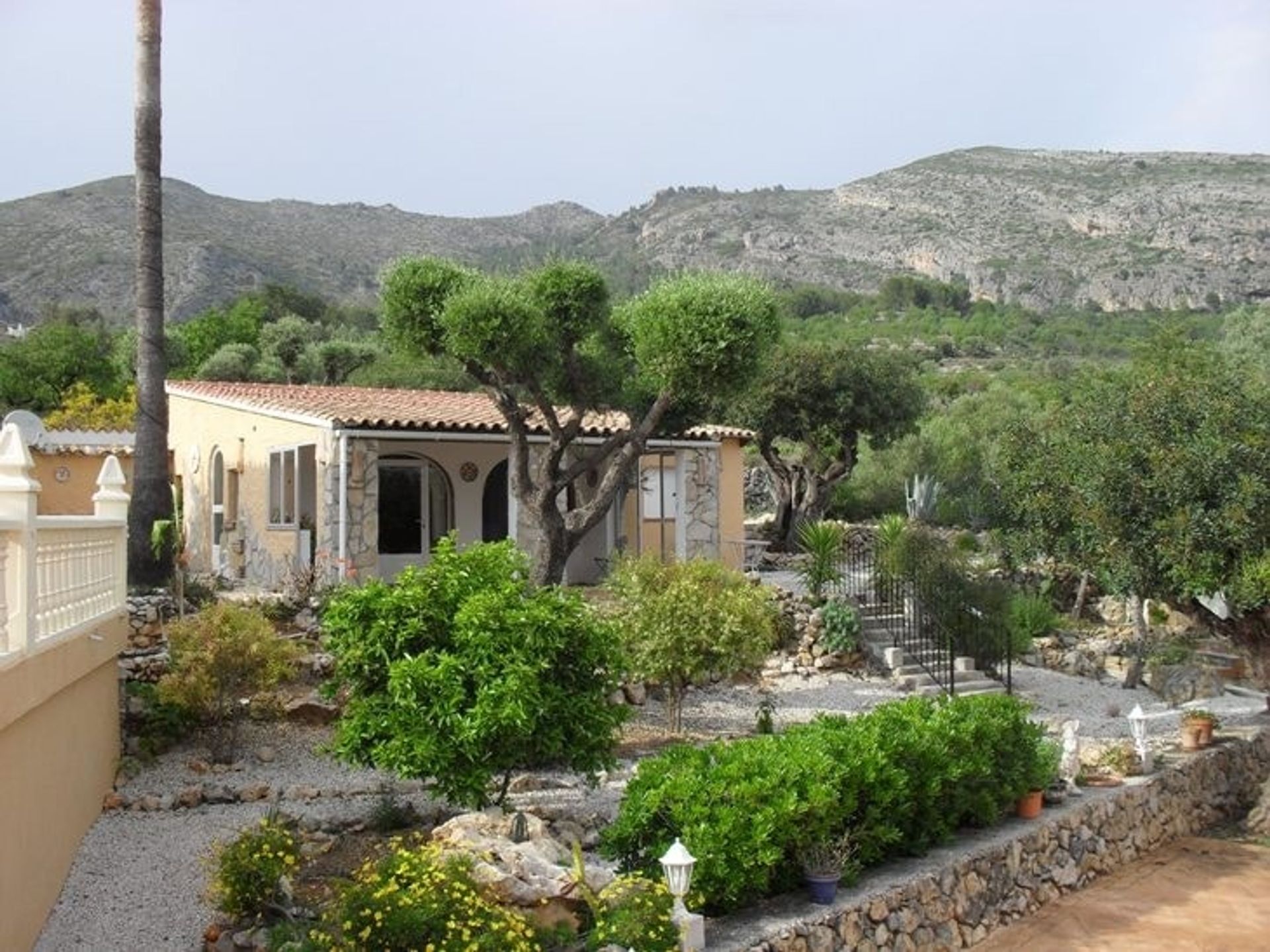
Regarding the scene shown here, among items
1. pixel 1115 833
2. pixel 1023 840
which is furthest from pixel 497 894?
pixel 1115 833

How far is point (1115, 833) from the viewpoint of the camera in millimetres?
12211

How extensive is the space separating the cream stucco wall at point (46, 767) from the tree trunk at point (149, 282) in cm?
484

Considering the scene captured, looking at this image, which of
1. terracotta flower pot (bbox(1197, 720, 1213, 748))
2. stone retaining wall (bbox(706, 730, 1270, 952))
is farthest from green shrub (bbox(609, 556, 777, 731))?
terracotta flower pot (bbox(1197, 720, 1213, 748))

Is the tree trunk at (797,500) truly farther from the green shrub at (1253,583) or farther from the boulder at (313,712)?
the boulder at (313,712)

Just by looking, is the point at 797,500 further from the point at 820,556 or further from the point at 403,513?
the point at 403,513

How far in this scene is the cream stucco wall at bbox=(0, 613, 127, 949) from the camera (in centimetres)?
620

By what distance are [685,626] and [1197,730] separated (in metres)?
6.43

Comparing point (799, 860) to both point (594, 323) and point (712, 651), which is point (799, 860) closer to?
point (712, 651)

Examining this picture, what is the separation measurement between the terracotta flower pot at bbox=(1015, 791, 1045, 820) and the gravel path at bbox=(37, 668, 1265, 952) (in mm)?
3340

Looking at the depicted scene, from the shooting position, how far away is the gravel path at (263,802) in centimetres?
761

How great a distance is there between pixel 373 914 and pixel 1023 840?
6.36 m

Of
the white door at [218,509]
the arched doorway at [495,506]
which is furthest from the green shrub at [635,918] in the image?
the white door at [218,509]

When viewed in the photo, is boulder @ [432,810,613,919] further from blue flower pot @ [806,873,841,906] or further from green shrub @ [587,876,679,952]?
blue flower pot @ [806,873,841,906]

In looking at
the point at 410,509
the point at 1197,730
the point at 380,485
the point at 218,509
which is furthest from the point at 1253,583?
the point at 218,509
